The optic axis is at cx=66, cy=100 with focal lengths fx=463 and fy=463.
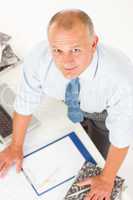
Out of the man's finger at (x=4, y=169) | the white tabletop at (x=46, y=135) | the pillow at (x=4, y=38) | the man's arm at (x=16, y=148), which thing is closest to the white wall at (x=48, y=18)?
the pillow at (x=4, y=38)

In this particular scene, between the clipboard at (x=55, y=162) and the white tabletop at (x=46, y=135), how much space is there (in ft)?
0.05

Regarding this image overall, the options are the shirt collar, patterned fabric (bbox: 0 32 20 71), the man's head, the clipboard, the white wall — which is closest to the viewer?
the man's head

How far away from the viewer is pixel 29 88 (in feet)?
4.37

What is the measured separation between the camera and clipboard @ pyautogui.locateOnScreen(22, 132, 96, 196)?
1.33m

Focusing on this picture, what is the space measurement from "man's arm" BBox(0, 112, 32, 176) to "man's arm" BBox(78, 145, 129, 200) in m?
0.21

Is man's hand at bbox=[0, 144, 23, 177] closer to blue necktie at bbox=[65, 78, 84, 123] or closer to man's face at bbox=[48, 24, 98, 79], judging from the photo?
blue necktie at bbox=[65, 78, 84, 123]

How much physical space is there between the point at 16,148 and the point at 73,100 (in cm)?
22

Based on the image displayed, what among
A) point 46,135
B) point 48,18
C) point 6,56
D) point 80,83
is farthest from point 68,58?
point 48,18

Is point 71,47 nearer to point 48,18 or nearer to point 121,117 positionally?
point 121,117

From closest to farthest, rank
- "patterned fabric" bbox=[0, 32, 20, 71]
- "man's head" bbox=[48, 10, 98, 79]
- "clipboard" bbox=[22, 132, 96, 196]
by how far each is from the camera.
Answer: "man's head" bbox=[48, 10, 98, 79] → "clipboard" bbox=[22, 132, 96, 196] → "patterned fabric" bbox=[0, 32, 20, 71]

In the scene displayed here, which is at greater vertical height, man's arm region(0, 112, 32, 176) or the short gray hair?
the short gray hair

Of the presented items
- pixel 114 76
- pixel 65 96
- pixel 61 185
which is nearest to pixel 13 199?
pixel 61 185

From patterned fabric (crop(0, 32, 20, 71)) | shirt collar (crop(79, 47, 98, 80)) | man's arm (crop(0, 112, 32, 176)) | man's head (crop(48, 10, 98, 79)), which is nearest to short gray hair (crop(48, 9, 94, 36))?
man's head (crop(48, 10, 98, 79))

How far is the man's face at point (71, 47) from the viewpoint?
43.9 inches
